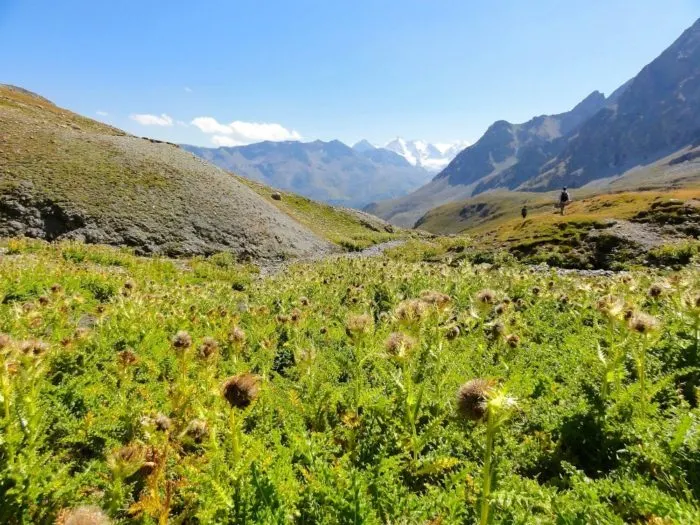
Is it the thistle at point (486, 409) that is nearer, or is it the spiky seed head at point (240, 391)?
the thistle at point (486, 409)

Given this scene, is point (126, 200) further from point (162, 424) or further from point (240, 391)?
point (240, 391)

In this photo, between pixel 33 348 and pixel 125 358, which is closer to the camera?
pixel 33 348

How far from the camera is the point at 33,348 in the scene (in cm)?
437

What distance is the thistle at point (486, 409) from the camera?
257 cm

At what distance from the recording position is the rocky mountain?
30312 mm

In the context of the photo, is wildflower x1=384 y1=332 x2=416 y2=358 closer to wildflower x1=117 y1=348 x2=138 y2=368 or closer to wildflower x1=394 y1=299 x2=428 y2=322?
wildflower x1=394 y1=299 x2=428 y2=322

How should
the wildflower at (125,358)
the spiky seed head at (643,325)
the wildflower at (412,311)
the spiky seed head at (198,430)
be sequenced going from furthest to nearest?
1. the wildflower at (125,358)
2. the wildflower at (412,311)
3. the spiky seed head at (198,430)
4. the spiky seed head at (643,325)

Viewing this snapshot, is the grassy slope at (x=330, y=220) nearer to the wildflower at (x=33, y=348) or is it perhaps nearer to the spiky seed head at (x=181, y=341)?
the spiky seed head at (x=181, y=341)

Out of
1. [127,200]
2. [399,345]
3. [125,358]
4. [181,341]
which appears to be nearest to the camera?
[399,345]

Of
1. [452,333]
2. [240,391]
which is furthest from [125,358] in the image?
[452,333]

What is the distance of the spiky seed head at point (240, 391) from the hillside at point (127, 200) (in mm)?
29988

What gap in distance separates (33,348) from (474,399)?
4353mm

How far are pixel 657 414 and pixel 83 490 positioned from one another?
554 centimetres

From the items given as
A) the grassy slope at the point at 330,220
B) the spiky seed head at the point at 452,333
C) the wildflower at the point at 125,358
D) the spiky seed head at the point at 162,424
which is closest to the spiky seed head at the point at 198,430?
the spiky seed head at the point at 162,424
